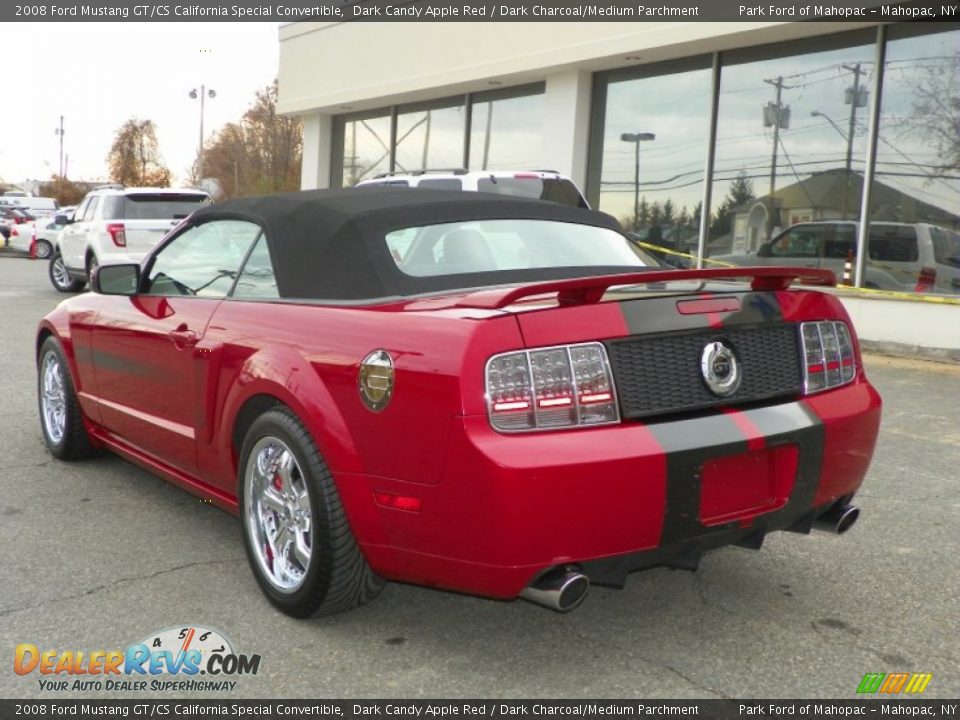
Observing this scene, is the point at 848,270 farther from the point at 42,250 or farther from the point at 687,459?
the point at 42,250

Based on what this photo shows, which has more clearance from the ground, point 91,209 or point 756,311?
point 91,209

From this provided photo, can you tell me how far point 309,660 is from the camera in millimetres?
3061

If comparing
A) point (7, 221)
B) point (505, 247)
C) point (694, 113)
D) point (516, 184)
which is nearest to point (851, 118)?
point (694, 113)

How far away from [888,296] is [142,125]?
2963 inches

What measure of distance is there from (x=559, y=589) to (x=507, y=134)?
1596 cm

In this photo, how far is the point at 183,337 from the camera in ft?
13.4

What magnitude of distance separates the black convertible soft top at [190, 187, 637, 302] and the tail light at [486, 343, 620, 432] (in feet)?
2.76

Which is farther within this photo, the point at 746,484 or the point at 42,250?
the point at 42,250

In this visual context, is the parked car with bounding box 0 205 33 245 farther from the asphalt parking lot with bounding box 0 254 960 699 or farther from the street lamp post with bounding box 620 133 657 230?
the asphalt parking lot with bounding box 0 254 960 699

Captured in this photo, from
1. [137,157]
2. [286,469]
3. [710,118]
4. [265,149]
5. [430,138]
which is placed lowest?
[286,469]

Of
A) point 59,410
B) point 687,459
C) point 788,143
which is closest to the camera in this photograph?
point 687,459

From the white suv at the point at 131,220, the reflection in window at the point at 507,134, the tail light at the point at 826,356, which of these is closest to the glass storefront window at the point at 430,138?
the reflection in window at the point at 507,134

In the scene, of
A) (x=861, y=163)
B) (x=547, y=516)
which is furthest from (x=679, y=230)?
(x=547, y=516)

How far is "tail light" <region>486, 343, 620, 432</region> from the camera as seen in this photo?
2744 mm
